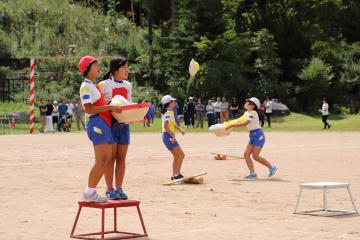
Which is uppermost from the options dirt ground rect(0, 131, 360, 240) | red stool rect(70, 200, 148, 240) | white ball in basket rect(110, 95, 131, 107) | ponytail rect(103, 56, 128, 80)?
ponytail rect(103, 56, 128, 80)

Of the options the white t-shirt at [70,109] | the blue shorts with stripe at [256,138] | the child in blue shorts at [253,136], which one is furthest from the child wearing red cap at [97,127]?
the white t-shirt at [70,109]

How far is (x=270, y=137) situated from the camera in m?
38.9

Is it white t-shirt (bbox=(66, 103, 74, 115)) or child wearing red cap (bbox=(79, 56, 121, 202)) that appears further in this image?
white t-shirt (bbox=(66, 103, 74, 115))

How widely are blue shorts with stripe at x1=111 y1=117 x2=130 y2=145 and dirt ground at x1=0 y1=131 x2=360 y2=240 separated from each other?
1.21m

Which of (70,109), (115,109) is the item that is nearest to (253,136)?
(115,109)

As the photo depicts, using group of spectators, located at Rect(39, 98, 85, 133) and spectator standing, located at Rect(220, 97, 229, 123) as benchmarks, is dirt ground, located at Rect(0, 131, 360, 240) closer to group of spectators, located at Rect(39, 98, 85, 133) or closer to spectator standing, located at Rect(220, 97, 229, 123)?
group of spectators, located at Rect(39, 98, 85, 133)

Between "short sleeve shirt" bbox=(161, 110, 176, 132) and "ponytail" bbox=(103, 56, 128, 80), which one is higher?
"ponytail" bbox=(103, 56, 128, 80)

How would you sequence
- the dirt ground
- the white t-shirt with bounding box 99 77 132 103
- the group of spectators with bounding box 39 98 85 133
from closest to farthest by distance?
the dirt ground
the white t-shirt with bounding box 99 77 132 103
the group of spectators with bounding box 39 98 85 133

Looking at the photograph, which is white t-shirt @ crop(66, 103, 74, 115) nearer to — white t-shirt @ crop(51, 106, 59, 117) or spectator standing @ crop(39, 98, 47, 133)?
white t-shirt @ crop(51, 106, 59, 117)

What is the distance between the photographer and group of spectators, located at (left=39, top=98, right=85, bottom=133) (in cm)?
4634

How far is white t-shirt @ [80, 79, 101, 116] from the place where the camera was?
456 inches

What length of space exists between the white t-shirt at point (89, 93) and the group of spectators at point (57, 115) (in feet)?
114

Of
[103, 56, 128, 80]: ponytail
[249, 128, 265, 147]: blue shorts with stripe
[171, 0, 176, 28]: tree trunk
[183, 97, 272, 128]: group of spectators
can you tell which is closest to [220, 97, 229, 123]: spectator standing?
[183, 97, 272, 128]: group of spectators

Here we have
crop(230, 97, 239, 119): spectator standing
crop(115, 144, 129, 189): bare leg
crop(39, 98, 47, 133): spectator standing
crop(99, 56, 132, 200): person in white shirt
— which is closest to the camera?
crop(115, 144, 129, 189): bare leg
